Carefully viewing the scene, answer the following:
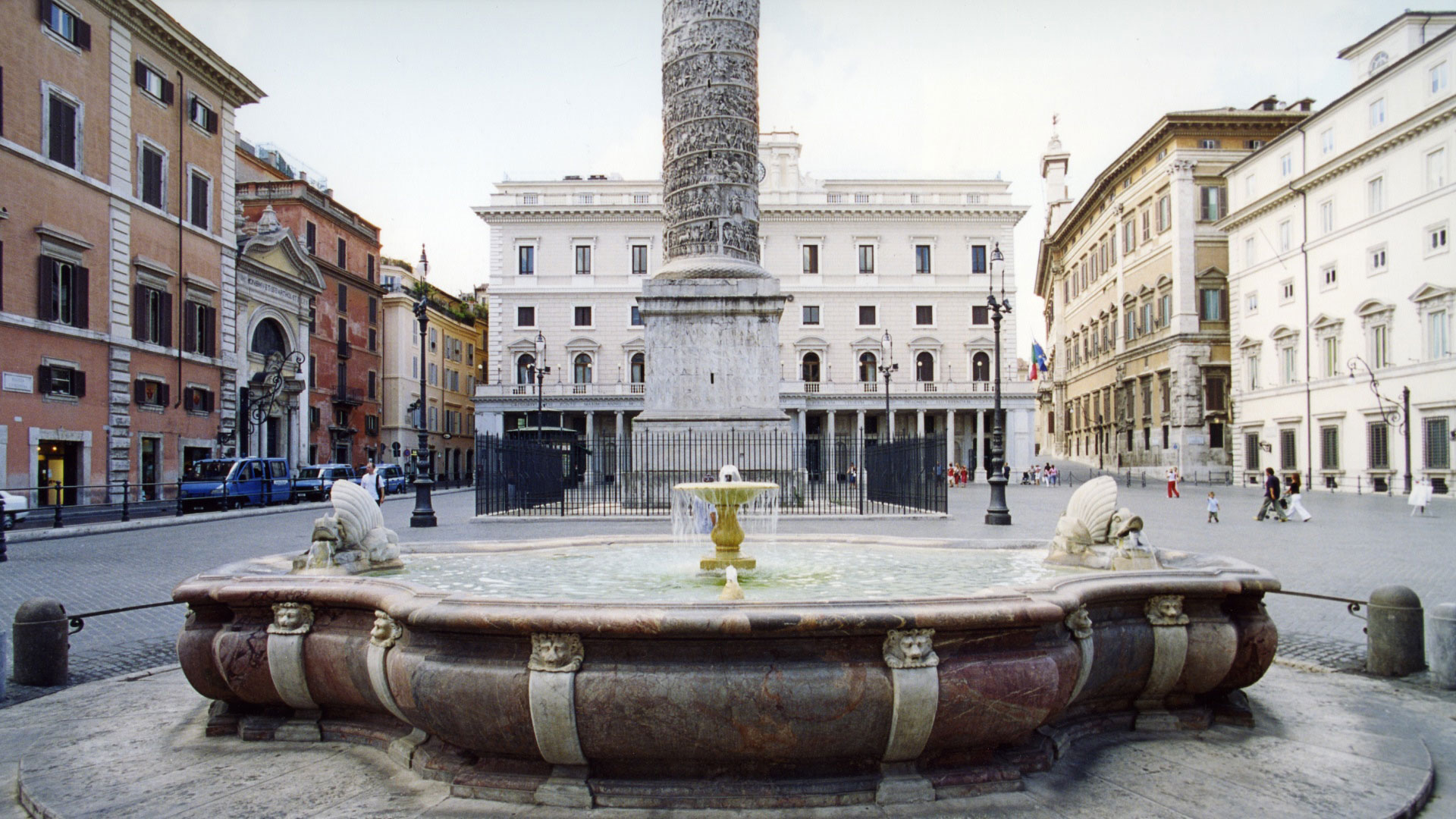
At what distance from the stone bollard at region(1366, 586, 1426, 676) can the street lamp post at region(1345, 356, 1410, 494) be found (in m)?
26.3

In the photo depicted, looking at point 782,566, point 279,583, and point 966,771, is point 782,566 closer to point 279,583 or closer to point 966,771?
point 966,771

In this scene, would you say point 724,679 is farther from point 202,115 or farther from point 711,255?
point 202,115

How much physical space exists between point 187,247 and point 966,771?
30.6m

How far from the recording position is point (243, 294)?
3253 cm

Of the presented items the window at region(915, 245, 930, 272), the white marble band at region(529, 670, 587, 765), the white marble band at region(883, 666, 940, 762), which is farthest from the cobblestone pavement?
the window at region(915, 245, 930, 272)

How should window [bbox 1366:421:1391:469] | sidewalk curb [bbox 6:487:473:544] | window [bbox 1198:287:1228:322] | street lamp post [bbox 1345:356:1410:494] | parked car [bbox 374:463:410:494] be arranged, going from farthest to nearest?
window [bbox 1198:287:1228:322]
parked car [bbox 374:463:410:494]
window [bbox 1366:421:1391:469]
street lamp post [bbox 1345:356:1410:494]
sidewalk curb [bbox 6:487:473:544]

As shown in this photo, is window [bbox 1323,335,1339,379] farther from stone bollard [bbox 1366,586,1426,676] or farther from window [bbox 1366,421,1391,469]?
stone bollard [bbox 1366,586,1426,676]

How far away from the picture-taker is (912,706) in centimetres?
341

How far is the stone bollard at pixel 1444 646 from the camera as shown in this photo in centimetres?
547

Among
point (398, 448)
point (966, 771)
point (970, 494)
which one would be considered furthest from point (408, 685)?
point (398, 448)

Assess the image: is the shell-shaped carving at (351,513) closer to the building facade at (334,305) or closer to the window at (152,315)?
the window at (152,315)

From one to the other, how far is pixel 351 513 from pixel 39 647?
7.73 feet

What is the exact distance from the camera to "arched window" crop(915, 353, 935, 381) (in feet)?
172

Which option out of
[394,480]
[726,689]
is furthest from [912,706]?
[394,480]
